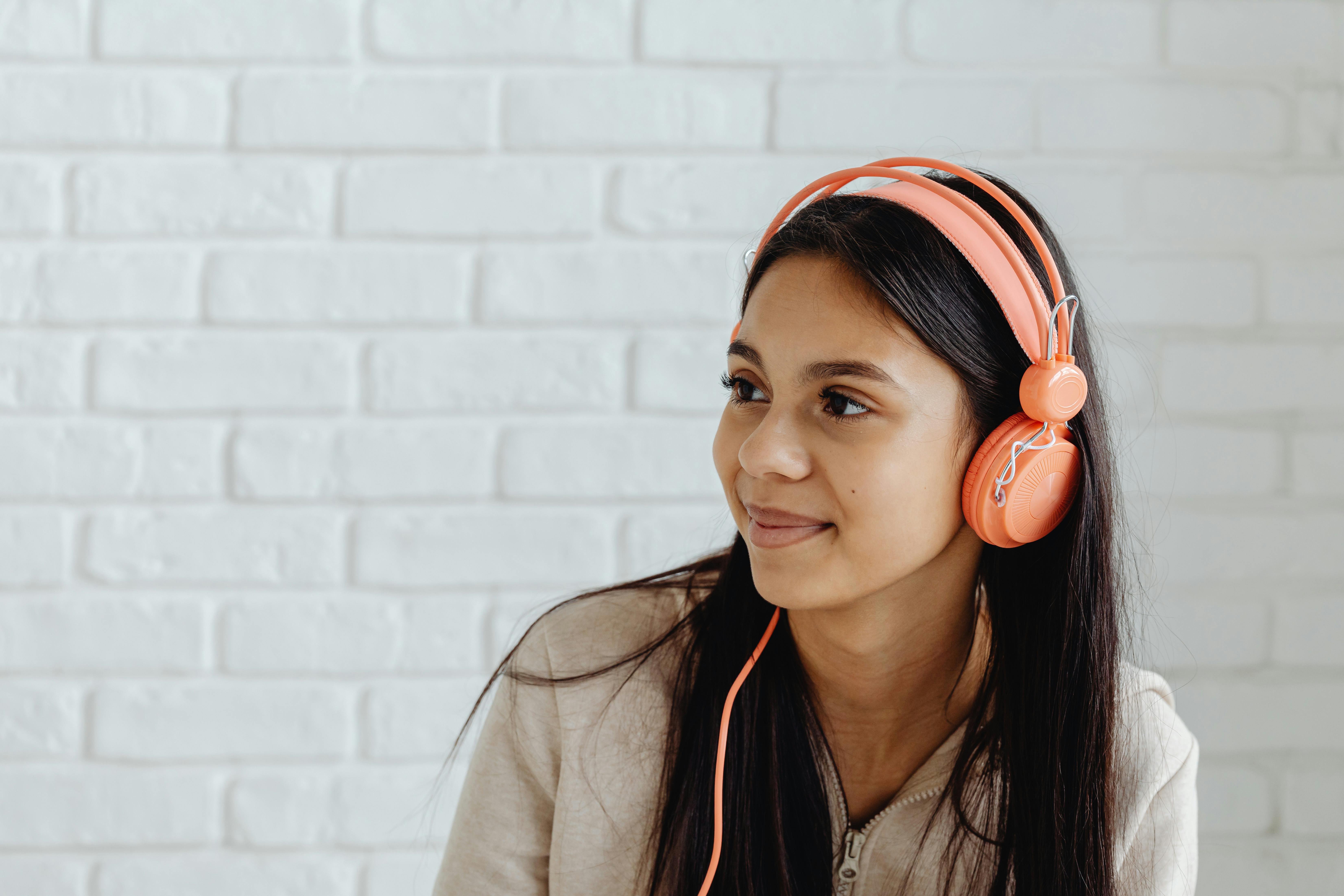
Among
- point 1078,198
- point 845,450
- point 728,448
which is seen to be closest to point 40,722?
point 728,448

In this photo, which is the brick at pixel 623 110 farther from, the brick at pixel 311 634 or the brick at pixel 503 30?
the brick at pixel 311 634

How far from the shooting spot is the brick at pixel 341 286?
5.08 ft

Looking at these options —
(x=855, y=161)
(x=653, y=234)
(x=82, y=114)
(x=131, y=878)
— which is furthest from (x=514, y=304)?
(x=131, y=878)

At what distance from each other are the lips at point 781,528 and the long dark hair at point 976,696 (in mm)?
182

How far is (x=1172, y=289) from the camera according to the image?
1.63m

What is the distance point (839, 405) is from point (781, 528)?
13 centimetres

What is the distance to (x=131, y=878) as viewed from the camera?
160 cm

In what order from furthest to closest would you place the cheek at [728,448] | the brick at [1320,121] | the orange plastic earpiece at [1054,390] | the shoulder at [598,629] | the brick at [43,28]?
the brick at [1320,121] → the brick at [43,28] → the shoulder at [598,629] → the cheek at [728,448] → the orange plastic earpiece at [1054,390]

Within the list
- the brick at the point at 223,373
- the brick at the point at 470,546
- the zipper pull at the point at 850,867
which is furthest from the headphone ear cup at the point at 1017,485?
the brick at the point at 223,373

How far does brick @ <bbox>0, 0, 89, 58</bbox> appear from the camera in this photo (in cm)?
151

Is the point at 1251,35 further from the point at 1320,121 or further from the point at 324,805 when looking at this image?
the point at 324,805

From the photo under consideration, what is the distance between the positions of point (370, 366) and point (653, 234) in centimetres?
42

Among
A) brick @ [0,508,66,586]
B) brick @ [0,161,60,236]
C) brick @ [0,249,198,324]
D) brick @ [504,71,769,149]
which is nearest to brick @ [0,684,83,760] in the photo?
brick @ [0,508,66,586]

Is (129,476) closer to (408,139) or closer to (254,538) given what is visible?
(254,538)
